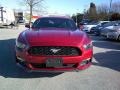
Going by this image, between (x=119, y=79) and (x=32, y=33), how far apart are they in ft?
7.86

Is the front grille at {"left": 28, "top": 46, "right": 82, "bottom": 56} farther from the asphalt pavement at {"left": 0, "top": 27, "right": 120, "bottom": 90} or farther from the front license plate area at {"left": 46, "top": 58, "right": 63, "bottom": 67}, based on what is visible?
the asphalt pavement at {"left": 0, "top": 27, "right": 120, "bottom": 90}

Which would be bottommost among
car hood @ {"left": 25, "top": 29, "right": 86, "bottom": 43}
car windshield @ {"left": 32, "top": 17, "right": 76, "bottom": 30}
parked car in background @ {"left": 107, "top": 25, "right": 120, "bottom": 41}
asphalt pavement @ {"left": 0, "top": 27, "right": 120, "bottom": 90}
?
asphalt pavement @ {"left": 0, "top": 27, "right": 120, "bottom": 90}

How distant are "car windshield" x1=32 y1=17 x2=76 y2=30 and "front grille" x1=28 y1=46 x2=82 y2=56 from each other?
210 centimetres

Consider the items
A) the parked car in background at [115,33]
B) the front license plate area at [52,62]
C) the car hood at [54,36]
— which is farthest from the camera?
the parked car in background at [115,33]

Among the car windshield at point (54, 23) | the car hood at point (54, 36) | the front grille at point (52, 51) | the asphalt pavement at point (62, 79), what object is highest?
the car windshield at point (54, 23)

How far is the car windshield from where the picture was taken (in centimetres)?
801

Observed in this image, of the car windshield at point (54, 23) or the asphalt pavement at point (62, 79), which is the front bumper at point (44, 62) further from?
the car windshield at point (54, 23)

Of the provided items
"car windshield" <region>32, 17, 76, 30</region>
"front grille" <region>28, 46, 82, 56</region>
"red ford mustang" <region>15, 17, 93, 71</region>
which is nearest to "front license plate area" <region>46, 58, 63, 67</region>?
"red ford mustang" <region>15, 17, 93, 71</region>

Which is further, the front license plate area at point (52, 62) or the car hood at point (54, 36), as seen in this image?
the car hood at point (54, 36)

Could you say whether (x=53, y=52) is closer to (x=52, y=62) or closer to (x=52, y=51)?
(x=52, y=51)

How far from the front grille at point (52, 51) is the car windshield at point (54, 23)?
210cm

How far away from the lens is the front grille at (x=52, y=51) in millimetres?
5855

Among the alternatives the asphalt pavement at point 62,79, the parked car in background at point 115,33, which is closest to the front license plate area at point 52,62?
the asphalt pavement at point 62,79

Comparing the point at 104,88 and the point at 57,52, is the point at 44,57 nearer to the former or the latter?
the point at 57,52
